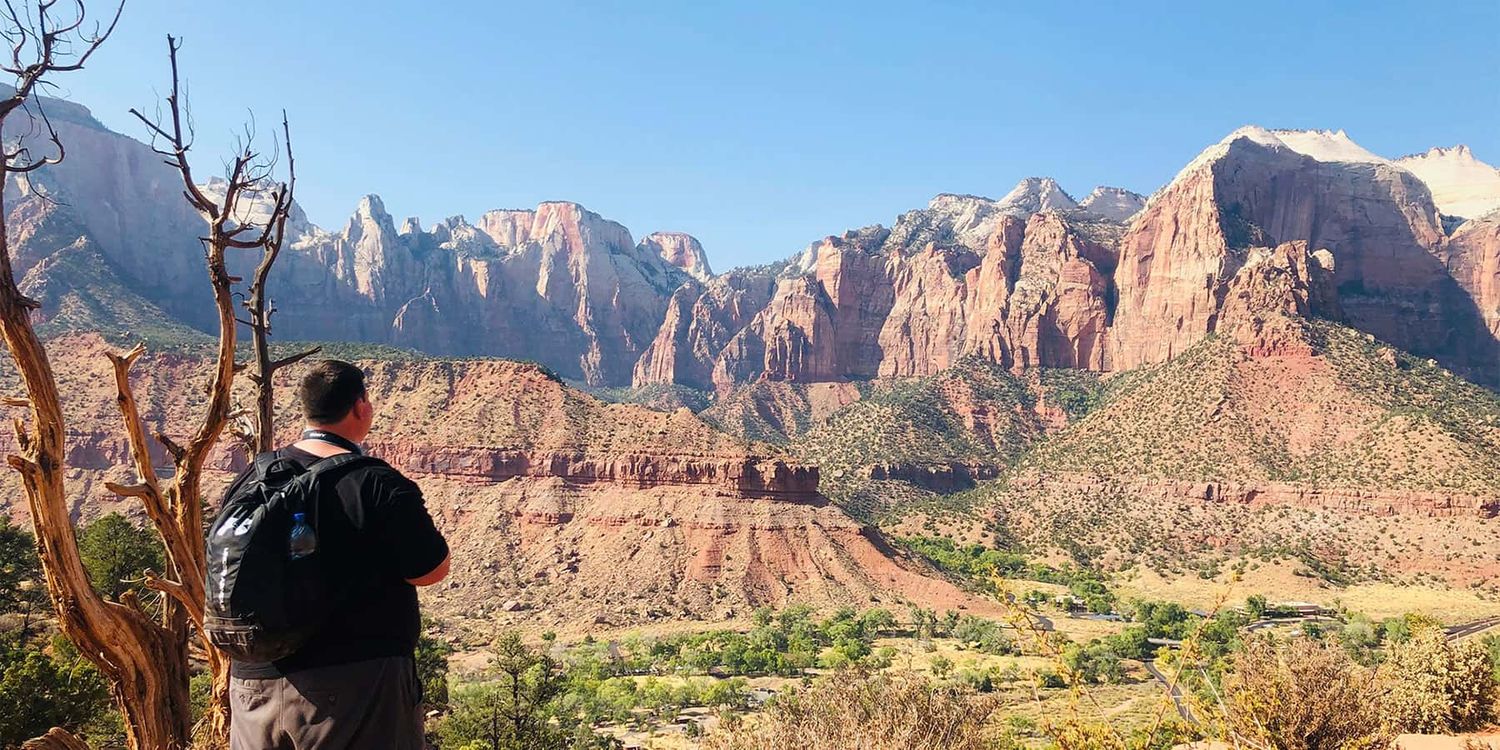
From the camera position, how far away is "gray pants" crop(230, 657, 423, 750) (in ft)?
12.9

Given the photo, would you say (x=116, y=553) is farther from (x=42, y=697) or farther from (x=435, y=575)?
(x=435, y=575)

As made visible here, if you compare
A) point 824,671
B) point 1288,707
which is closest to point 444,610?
point 824,671

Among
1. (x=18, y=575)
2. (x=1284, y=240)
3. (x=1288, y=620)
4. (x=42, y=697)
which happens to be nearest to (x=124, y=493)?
(x=42, y=697)

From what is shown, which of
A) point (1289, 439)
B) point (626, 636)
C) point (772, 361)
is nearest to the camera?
point (626, 636)

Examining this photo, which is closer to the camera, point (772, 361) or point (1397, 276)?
point (1397, 276)

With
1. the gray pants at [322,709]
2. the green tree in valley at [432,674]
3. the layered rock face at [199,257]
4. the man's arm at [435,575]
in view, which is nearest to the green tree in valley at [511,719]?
the green tree in valley at [432,674]

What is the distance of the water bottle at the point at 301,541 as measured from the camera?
3840mm

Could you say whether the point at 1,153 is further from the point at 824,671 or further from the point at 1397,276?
the point at 1397,276

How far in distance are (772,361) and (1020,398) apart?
5862cm

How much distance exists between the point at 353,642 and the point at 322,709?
0.33 metres

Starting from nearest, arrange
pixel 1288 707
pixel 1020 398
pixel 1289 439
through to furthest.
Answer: pixel 1288 707
pixel 1289 439
pixel 1020 398

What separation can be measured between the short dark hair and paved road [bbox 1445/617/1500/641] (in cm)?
6582

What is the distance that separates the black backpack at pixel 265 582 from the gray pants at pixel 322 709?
20 cm

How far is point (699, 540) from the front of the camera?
202 ft
